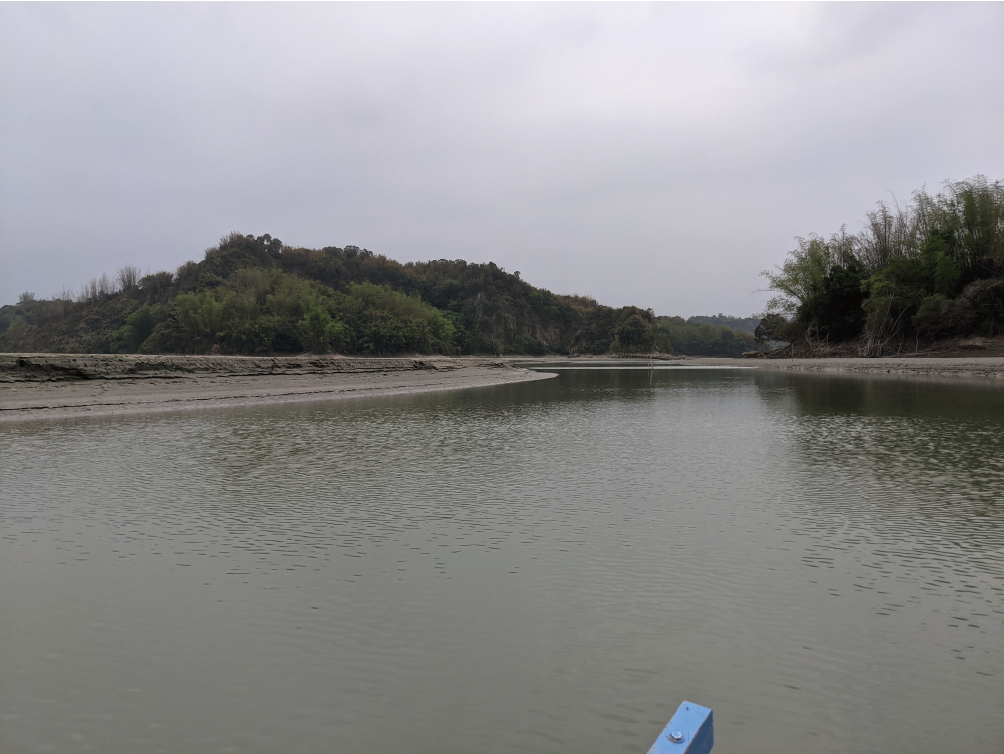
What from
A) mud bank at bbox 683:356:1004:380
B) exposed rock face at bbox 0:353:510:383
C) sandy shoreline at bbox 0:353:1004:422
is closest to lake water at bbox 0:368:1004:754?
sandy shoreline at bbox 0:353:1004:422

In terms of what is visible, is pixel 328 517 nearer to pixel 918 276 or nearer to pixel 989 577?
pixel 989 577

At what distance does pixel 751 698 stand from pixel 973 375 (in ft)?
99.1

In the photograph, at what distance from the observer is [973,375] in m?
25.5

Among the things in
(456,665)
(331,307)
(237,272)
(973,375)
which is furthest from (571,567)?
(237,272)

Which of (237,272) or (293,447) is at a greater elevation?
(237,272)

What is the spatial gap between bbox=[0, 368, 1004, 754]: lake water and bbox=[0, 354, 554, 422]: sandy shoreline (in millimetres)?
6223

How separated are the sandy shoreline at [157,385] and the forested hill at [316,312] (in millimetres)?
32797

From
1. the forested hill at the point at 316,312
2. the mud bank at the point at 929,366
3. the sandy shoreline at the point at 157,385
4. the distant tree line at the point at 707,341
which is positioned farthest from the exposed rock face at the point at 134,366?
the distant tree line at the point at 707,341

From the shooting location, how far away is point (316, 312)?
54156mm

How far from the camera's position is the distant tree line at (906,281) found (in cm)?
3400

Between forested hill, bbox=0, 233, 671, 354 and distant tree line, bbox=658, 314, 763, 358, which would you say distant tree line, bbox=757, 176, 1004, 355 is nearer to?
forested hill, bbox=0, 233, 671, 354

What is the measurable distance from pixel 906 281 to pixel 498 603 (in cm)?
4388

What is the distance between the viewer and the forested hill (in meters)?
53.0

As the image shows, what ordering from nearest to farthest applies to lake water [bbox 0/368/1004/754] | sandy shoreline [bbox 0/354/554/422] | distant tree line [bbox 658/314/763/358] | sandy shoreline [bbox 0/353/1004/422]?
lake water [bbox 0/368/1004/754], sandy shoreline [bbox 0/354/554/422], sandy shoreline [bbox 0/353/1004/422], distant tree line [bbox 658/314/763/358]
